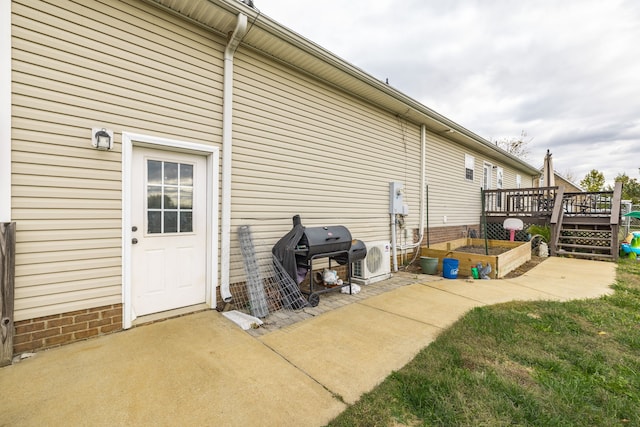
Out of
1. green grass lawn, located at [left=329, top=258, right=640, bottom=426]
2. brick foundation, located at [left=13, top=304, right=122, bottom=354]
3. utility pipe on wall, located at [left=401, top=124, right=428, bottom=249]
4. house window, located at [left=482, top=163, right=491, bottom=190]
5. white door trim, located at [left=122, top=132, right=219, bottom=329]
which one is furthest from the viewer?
house window, located at [left=482, top=163, right=491, bottom=190]

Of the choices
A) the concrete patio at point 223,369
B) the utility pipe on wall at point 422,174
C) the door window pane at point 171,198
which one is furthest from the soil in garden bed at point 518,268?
the door window pane at point 171,198

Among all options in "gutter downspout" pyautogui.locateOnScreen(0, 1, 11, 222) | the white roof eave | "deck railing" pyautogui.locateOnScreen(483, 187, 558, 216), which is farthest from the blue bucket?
"gutter downspout" pyautogui.locateOnScreen(0, 1, 11, 222)

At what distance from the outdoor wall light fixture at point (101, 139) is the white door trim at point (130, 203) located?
129mm

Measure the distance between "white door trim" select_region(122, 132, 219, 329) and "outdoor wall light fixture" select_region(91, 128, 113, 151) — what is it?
13cm

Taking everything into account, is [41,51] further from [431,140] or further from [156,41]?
[431,140]

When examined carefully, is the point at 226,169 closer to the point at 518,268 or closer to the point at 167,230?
the point at 167,230

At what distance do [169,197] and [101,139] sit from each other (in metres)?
0.83

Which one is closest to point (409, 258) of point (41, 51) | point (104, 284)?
point (104, 284)

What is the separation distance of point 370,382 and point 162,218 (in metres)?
2.69

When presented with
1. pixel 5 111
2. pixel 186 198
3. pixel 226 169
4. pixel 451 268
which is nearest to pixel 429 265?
pixel 451 268

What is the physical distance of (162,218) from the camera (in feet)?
10.1

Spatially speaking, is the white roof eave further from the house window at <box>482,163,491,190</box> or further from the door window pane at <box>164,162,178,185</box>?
the house window at <box>482,163,491,190</box>

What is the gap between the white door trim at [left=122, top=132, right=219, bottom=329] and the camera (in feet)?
9.06

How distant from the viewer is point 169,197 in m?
3.14
